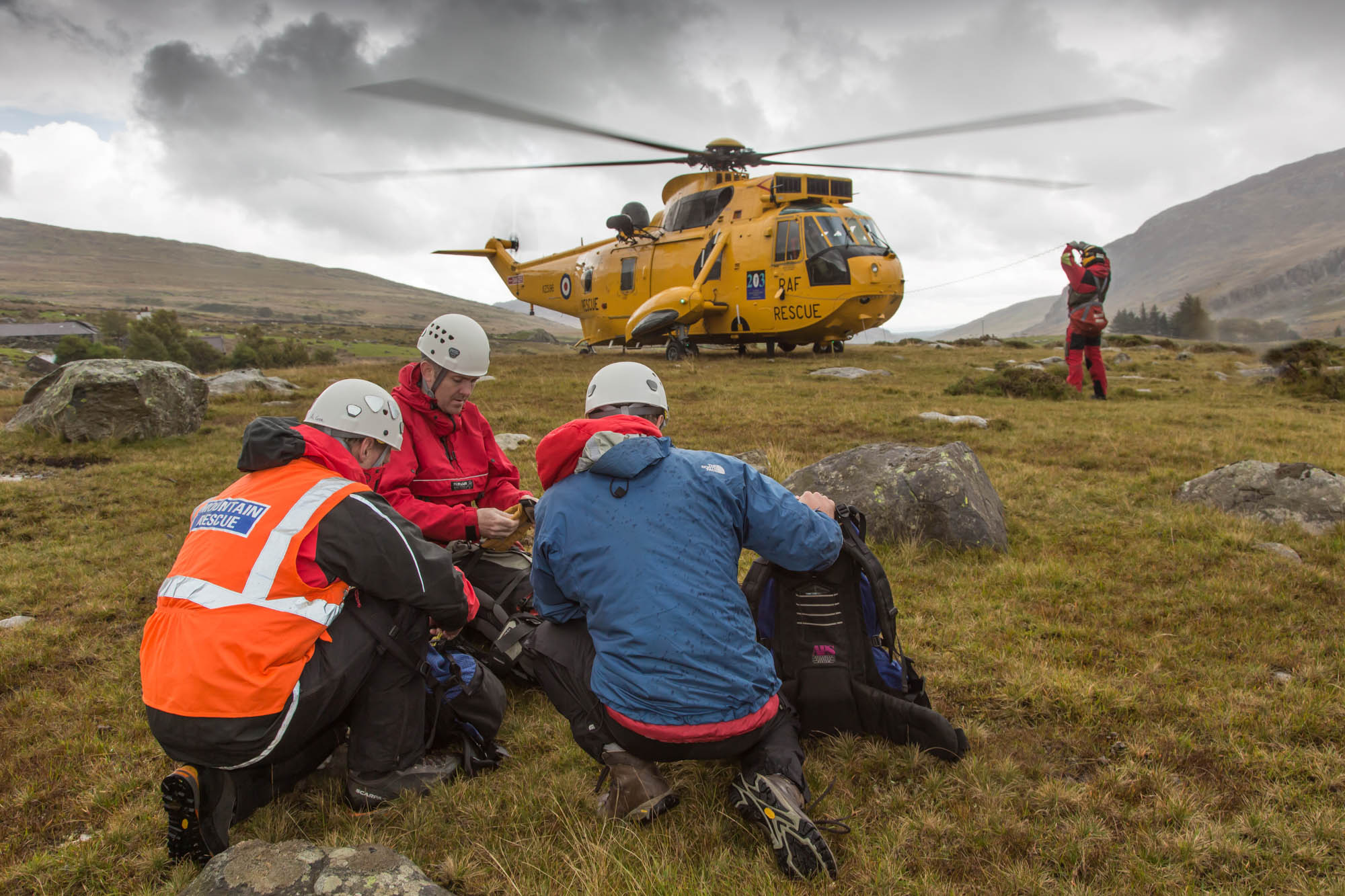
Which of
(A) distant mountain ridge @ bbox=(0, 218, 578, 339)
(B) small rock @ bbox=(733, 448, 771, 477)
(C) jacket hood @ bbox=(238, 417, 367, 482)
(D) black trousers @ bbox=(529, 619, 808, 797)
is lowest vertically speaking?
(D) black trousers @ bbox=(529, 619, 808, 797)

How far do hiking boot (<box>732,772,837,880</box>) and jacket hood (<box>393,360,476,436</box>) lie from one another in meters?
3.16

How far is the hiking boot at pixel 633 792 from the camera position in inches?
112

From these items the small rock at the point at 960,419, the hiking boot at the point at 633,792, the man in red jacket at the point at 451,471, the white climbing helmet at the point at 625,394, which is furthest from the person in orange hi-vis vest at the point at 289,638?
the small rock at the point at 960,419

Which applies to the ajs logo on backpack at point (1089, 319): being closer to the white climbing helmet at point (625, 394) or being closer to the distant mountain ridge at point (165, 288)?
the white climbing helmet at point (625, 394)

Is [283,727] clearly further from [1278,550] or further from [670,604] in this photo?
[1278,550]

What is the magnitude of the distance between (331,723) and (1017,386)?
1382 centimetres

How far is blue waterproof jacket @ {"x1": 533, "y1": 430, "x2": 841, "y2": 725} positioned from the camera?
270cm

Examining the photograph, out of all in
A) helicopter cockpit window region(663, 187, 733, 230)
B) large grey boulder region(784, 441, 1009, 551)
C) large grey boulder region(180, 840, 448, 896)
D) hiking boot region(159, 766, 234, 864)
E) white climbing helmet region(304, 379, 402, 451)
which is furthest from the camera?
helicopter cockpit window region(663, 187, 733, 230)

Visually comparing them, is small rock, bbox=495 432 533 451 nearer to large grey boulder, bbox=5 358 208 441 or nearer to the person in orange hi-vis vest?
large grey boulder, bbox=5 358 208 441

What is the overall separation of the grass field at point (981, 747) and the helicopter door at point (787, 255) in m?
12.3

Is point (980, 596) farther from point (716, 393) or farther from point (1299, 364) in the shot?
point (1299, 364)

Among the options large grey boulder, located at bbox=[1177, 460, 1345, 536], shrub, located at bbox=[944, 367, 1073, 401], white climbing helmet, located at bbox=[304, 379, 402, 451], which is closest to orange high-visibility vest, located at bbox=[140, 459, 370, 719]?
white climbing helmet, located at bbox=[304, 379, 402, 451]

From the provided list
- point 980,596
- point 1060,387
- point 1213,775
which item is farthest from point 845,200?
point 1213,775

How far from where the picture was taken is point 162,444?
1048cm
